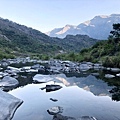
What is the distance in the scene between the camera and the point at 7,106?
59.7 feet

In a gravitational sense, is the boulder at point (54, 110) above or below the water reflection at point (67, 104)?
above

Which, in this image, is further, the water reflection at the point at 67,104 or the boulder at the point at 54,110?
the boulder at the point at 54,110

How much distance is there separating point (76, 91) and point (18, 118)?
11593 millimetres

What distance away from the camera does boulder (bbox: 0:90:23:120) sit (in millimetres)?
16453

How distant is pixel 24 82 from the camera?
1309 inches

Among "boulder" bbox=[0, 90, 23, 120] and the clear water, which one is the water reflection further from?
Answer: "boulder" bbox=[0, 90, 23, 120]

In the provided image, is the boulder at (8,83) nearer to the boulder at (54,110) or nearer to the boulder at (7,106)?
the boulder at (7,106)

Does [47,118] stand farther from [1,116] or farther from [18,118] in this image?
[1,116]

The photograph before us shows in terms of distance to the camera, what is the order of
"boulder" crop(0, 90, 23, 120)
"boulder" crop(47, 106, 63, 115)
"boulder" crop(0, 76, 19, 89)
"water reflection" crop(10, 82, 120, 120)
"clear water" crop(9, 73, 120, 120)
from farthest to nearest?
"boulder" crop(0, 76, 19, 89), "boulder" crop(47, 106, 63, 115), "clear water" crop(9, 73, 120, 120), "water reflection" crop(10, 82, 120, 120), "boulder" crop(0, 90, 23, 120)

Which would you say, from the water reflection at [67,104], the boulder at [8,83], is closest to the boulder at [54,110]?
the water reflection at [67,104]

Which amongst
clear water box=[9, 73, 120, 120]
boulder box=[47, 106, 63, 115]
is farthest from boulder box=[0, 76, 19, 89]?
boulder box=[47, 106, 63, 115]

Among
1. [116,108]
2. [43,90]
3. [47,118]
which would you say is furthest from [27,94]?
[116,108]

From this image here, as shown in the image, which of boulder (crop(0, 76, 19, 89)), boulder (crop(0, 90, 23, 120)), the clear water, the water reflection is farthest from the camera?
boulder (crop(0, 76, 19, 89))

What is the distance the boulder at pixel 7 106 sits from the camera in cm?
1645
